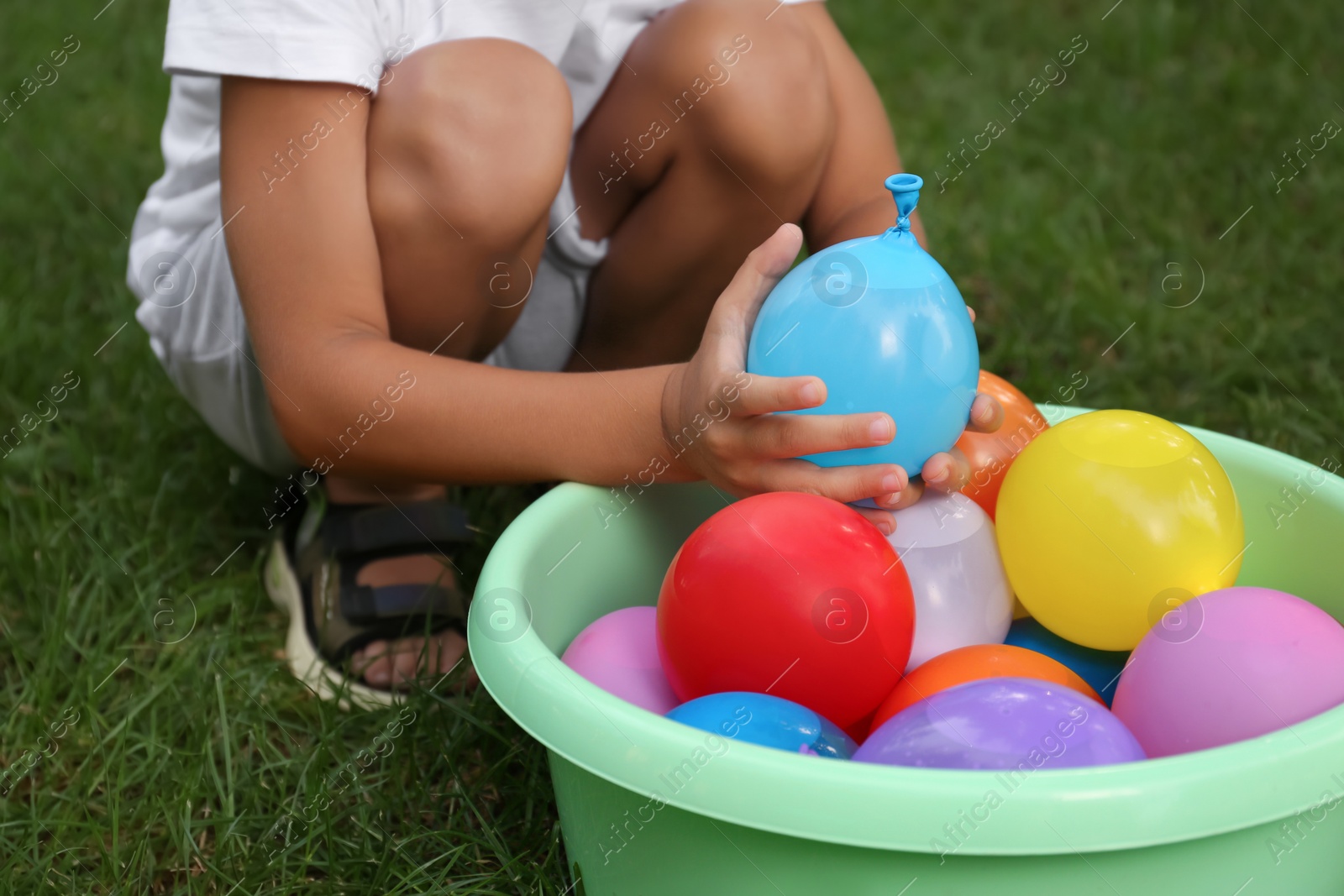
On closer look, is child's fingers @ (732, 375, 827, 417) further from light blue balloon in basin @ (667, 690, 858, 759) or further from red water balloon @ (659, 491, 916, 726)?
light blue balloon in basin @ (667, 690, 858, 759)

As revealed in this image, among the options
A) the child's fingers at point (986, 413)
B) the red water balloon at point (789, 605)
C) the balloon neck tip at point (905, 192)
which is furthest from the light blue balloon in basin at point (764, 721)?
the balloon neck tip at point (905, 192)

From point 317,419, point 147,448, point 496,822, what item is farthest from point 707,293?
point 147,448

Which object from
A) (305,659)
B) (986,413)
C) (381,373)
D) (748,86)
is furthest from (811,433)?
(305,659)

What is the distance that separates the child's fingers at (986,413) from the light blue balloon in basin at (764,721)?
0.84 ft

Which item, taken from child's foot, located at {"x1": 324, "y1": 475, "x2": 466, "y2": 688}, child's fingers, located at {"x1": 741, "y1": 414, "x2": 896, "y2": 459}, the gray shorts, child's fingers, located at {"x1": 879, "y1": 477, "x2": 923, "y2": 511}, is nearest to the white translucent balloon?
child's fingers, located at {"x1": 879, "y1": 477, "x2": 923, "y2": 511}

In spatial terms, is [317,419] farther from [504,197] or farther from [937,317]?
[937,317]

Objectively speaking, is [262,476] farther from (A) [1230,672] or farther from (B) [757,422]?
(A) [1230,672]

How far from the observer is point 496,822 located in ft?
3.32

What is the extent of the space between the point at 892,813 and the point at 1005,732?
0.12m

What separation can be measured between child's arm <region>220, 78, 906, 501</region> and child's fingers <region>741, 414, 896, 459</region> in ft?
0.06

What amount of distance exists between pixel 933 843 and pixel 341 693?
2.11 feet

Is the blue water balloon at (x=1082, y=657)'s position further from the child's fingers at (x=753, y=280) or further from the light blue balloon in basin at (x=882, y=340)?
the child's fingers at (x=753, y=280)

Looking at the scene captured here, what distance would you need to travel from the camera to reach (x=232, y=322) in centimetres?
124

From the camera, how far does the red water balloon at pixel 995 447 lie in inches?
41.9
